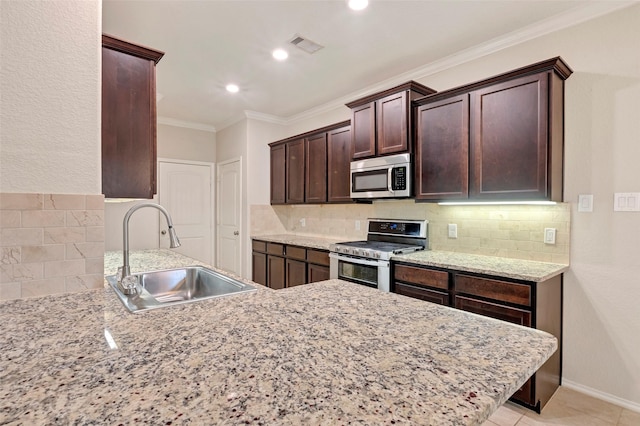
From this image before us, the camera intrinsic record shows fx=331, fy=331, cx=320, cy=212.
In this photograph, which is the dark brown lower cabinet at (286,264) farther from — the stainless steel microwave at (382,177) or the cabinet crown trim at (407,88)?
the cabinet crown trim at (407,88)

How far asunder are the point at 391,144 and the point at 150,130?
198 centimetres

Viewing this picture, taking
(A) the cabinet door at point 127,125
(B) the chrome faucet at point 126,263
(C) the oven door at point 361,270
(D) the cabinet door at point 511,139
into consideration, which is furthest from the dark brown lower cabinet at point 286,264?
(B) the chrome faucet at point 126,263

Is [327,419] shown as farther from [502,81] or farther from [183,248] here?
[183,248]

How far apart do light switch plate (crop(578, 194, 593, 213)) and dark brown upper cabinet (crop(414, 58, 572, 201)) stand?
15 cm

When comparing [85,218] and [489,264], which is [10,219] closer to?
[85,218]

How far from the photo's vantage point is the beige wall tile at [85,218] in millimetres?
1360

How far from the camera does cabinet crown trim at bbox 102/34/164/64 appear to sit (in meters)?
1.72

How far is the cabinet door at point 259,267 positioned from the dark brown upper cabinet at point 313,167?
80 cm

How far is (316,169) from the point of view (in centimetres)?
404

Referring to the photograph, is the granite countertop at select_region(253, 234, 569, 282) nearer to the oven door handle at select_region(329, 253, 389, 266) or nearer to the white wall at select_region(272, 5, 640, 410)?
the oven door handle at select_region(329, 253, 389, 266)

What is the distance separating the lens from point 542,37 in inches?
97.3

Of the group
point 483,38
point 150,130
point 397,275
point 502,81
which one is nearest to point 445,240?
point 397,275

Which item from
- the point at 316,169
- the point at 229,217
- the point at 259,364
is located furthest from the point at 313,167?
the point at 259,364

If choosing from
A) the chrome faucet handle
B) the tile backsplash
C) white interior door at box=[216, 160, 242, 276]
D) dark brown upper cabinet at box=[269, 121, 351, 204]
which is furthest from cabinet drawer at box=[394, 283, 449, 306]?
white interior door at box=[216, 160, 242, 276]
